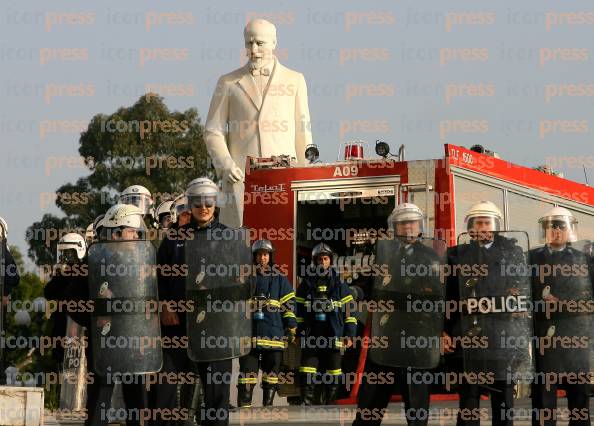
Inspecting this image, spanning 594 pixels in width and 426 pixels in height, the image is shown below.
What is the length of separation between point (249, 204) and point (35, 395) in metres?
5.46

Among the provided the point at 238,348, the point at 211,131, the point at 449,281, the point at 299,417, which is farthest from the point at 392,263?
the point at 211,131

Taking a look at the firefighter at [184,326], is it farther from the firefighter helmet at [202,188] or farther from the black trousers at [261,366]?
the black trousers at [261,366]

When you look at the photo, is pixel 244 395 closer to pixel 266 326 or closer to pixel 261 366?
pixel 261 366

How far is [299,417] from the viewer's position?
1261 centimetres

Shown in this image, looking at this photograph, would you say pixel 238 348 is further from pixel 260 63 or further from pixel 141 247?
pixel 260 63

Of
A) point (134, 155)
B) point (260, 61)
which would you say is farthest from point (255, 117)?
point (134, 155)

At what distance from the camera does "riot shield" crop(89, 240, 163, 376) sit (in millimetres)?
10039

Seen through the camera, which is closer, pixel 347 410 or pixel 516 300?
pixel 516 300

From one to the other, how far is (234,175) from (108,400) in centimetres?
636

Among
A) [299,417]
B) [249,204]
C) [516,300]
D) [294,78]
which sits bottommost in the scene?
[299,417]

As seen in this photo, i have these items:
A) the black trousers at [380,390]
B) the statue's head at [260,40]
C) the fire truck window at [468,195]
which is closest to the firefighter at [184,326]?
the black trousers at [380,390]

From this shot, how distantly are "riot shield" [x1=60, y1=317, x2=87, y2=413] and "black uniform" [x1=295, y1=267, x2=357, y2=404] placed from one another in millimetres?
2249

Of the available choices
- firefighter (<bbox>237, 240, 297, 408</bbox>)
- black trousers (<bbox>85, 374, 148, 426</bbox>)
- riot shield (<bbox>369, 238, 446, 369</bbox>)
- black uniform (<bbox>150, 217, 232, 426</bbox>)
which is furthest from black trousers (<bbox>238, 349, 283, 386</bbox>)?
riot shield (<bbox>369, 238, 446, 369</bbox>)

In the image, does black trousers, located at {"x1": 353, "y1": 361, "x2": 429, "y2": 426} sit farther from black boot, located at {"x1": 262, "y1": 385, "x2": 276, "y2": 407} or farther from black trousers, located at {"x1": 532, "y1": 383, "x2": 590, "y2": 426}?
black boot, located at {"x1": 262, "y1": 385, "x2": 276, "y2": 407}
